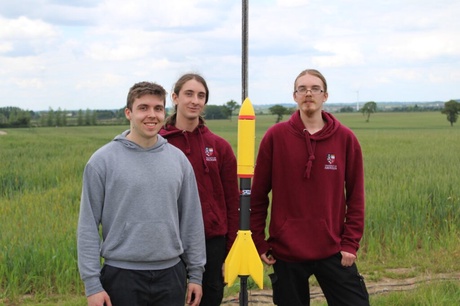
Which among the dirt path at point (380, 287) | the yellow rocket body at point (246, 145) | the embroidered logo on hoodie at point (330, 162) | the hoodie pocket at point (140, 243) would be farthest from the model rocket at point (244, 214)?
the dirt path at point (380, 287)

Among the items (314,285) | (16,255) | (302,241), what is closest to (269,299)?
(314,285)

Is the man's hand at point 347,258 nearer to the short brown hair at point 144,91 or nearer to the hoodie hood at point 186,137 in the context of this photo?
the hoodie hood at point 186,137

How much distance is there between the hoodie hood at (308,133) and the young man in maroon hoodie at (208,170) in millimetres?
494

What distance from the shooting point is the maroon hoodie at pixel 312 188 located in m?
3.62

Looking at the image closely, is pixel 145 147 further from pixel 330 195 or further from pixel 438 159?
pixel 438 159

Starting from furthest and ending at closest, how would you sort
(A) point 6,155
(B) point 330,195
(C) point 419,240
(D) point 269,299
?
(A) point 6,155, (C) point 419,240, (D) point 269,299, (B) point 330,195

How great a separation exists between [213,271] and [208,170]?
2.28 ft

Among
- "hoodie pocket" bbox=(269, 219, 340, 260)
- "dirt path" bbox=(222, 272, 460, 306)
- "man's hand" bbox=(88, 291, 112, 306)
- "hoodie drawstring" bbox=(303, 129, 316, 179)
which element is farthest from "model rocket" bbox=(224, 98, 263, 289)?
"dirt path" bbox=(222, 272, 460, 306)

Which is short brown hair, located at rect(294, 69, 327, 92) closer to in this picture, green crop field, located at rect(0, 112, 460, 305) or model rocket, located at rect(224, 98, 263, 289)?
model rocket, located at rect(224, 98, 263, 289)

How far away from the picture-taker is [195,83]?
145 inches

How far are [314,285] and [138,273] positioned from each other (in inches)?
127

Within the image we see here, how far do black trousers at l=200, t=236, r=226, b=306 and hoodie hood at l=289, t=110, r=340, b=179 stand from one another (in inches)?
30.3

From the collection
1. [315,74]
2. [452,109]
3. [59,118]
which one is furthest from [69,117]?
[315,74]

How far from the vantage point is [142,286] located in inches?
123
